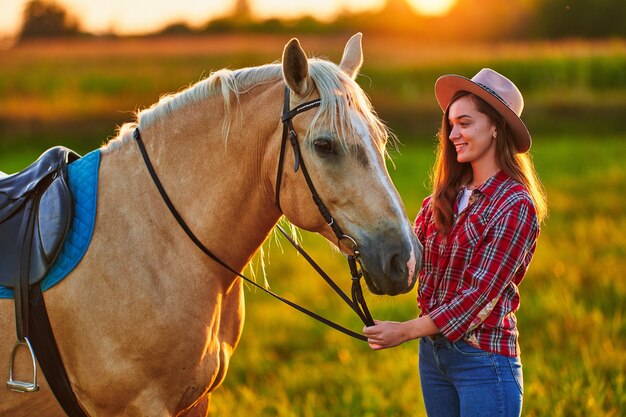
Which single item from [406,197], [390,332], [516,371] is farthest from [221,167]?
[406,197]

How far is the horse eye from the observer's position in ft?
8.73

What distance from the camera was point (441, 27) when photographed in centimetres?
3116

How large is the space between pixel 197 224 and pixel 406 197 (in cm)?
1004

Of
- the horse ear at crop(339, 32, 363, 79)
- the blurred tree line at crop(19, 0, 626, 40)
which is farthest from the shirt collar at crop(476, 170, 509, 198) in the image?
the blurred tree line at crop(19, 0, 626, 40)

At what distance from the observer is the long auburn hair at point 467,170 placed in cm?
286

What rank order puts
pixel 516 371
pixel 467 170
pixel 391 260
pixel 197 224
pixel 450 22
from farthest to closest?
pixel 450 22, pixel 467 170, pixel 197 224, pixel 516 371, pixel 391 260

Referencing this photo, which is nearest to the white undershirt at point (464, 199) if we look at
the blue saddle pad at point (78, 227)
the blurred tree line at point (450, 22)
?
the blue saddle pad at point (78, 227)

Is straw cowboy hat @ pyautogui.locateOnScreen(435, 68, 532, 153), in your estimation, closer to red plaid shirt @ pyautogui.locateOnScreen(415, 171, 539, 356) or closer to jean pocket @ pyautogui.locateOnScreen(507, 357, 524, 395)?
red plaid shirt @ pyautogui.locateOnScreen(415, 171, 539, 356)

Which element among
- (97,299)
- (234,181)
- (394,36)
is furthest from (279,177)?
(394,36)

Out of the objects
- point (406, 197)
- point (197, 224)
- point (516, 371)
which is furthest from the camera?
point (406, 197)

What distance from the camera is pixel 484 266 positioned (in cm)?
265

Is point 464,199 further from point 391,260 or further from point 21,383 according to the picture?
point 21,383

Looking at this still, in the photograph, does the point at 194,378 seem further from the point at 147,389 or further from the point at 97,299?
the point at 97,299

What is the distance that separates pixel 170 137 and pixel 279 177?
1.80 feet
